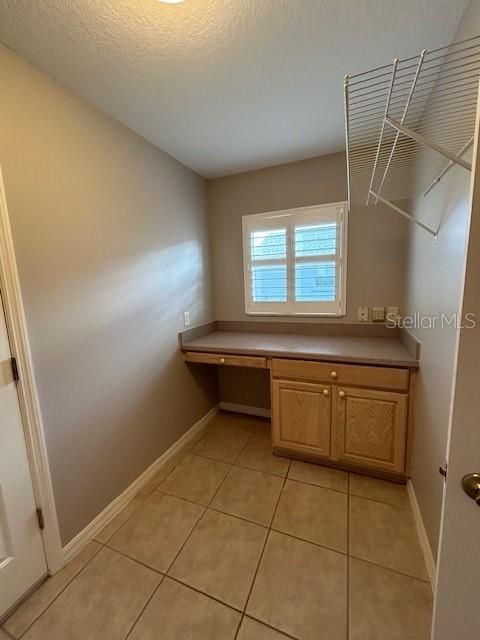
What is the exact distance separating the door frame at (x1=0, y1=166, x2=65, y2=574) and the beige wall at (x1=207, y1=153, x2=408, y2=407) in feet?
5.74

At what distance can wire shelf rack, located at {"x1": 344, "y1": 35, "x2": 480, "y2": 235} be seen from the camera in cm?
101

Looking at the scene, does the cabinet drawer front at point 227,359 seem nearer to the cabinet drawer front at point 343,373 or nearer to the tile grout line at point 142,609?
the cabinet drawer front at point 343,373

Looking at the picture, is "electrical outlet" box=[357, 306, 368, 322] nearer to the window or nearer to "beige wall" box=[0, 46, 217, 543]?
the window

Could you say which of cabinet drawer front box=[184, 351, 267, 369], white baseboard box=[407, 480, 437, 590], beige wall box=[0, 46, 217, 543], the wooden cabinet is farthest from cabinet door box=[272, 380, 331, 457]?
beige wall box=[0, 46, 217, 543]

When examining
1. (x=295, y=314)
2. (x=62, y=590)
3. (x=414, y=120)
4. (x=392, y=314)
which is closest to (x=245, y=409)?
(x=295, y=314)

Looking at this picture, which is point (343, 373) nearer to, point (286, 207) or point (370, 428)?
point (370, 428)

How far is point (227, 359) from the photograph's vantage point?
214cm

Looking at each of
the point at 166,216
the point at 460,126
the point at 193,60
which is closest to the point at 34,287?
the point at 166,216

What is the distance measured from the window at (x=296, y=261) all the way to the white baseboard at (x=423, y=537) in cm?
134

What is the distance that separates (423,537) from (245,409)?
1.70 meters

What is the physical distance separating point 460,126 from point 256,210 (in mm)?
1609

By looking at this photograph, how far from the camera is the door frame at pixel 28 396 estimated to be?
3.65ft

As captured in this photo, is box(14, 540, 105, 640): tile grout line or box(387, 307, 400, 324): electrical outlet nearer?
box(14, 540, 105, 640): tile grout line

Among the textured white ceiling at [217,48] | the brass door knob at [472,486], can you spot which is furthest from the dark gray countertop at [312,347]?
the textured white ceiling at [217,48]
